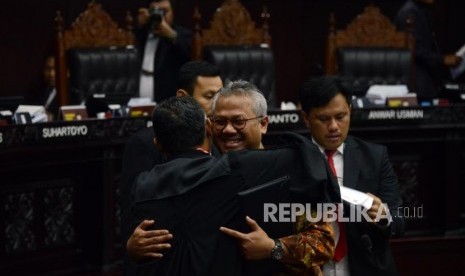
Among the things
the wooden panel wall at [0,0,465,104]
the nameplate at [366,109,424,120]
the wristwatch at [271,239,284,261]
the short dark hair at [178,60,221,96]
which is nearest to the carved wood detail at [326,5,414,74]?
the wooden panel wall at [0,0,465,104]

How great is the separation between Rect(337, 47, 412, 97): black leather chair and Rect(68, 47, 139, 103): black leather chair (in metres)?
1.44

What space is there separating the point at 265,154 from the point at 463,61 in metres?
4.80

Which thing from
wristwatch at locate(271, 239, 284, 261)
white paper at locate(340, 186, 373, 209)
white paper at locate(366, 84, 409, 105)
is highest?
white paper at locate(340, 186, 373, 209)

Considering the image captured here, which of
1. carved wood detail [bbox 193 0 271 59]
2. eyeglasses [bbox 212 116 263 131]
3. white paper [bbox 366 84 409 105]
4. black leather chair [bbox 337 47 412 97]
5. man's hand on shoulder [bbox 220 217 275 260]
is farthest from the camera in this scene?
black leather chair [bbox 337 47 412 97]

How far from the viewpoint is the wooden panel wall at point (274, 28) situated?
22.9 feet

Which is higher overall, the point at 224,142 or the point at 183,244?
the point at 224,142

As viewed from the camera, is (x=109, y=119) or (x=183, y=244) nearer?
(x=183, y=244)

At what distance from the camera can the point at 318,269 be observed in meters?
2.41

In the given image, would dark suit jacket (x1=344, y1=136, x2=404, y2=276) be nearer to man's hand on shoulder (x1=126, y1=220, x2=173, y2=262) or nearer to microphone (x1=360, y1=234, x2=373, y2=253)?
microphone (x1=360, y1=234, x2=373, y2=253)

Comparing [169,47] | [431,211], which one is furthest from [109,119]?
[431,211]

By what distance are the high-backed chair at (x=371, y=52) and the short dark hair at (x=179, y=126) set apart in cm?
416

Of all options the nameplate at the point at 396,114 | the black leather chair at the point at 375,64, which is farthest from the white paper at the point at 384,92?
the black leather chair at the point at 375,64

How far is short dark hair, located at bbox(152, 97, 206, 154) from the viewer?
241 cm

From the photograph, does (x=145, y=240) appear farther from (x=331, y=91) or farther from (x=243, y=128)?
(x=331, y=91)
